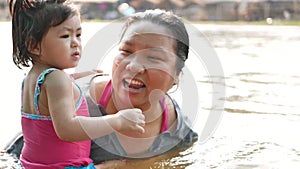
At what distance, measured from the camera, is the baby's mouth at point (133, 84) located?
2.50 metres

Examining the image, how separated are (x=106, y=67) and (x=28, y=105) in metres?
2.53

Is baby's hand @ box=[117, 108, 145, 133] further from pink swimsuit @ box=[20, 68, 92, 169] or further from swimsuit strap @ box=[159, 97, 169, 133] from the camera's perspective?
swimsuit strap @ box=[159, 97, 169, 133]

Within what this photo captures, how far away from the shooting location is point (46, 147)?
2195 mm

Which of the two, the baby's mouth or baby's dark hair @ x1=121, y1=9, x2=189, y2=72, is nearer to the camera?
the baby's mouth

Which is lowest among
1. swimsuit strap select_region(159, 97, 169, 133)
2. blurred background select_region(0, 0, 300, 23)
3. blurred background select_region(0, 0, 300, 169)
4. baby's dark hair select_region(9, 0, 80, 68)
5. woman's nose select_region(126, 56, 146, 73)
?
blurred background select_region(0, 0, 300, 23)

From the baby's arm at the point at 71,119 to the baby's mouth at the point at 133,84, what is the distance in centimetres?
46

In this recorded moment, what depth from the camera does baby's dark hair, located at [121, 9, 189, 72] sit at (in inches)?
104

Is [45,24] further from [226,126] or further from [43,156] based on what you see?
[226,126]

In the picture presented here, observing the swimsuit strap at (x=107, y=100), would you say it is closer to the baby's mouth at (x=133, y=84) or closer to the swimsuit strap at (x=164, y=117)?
the swimsuit strap at (x=164, y=117)

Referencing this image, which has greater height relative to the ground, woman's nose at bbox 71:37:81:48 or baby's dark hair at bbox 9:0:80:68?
baby's dark hair at bbox 9:0:80:68

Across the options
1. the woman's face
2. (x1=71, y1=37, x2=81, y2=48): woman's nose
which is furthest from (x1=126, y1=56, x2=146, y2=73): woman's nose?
(x1=71, y1=37, x2=81, y2=48): woman's nose

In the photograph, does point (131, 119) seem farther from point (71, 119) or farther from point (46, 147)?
point (46, 147)

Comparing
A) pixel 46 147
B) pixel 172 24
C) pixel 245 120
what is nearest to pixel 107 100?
pixel 172 24

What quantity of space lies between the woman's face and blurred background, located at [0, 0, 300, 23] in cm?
1809
